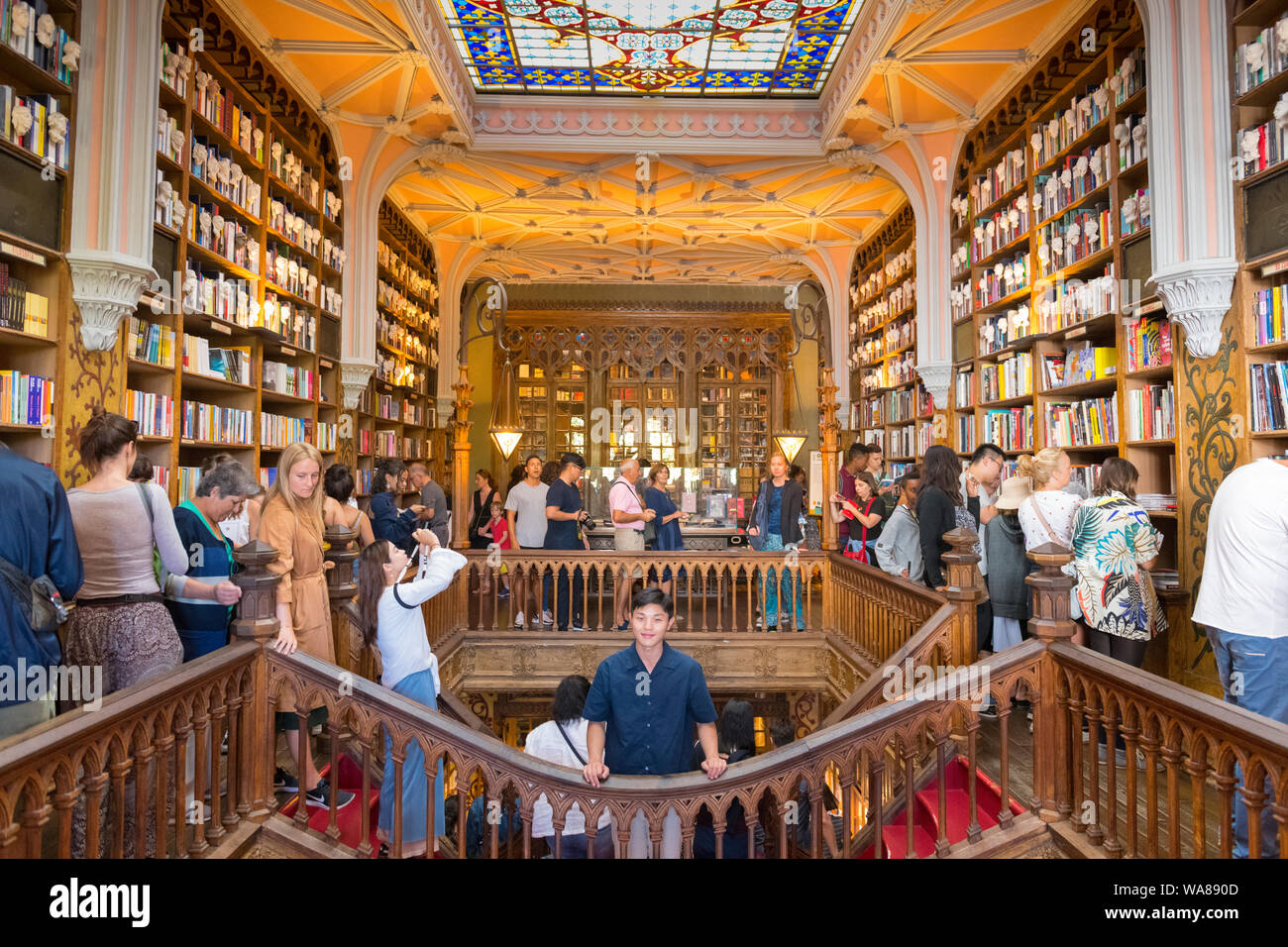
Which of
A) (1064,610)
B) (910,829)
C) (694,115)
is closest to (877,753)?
A: (910,829)

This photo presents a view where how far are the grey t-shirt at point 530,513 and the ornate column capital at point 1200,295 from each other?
4573 millimetres

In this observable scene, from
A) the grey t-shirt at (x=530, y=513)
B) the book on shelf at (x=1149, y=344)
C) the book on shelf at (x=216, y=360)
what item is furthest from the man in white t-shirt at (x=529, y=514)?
the book on shelf at (x=1149, y=344)

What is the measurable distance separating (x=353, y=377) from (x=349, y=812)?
4.75 meters

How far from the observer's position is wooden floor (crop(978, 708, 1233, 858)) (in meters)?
2.89

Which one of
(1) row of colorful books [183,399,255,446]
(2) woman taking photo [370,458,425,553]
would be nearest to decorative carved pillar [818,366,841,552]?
(2) woman taking photo [370,458,425,553]

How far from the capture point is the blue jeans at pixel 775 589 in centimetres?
662

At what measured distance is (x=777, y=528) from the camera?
22.4ft

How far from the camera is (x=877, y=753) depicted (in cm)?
290

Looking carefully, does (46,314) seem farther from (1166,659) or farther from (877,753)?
(1166,659)

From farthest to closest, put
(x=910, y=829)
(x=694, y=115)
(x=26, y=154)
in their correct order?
(x=694, y=115) < (x=26, y=154) < (x=910, y=829)

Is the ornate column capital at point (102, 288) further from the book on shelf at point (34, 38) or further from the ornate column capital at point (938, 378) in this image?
the ornate column capital at point (938, 378)

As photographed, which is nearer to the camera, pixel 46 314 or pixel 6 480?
pixel 6 480

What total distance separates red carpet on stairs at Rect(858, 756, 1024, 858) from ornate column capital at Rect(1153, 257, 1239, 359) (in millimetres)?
2430

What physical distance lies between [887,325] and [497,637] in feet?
18.8
